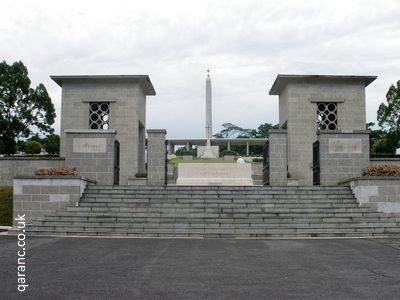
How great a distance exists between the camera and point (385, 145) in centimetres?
3281

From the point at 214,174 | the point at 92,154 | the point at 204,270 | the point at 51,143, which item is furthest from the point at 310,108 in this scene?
the point at 204,270

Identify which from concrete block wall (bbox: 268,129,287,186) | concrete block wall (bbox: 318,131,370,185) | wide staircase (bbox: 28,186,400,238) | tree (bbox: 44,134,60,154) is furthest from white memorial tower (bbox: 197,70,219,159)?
wide staircase (bbox: 28,186,400,238)

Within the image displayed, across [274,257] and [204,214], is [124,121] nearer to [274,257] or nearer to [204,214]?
[204,214]

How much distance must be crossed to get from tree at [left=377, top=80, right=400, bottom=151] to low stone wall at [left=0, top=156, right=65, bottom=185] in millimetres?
21529

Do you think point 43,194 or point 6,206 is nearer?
point 43,194

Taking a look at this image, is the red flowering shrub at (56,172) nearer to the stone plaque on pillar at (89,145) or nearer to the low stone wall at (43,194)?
the low stone wall at (43,194)

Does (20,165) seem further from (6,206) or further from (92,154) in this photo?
(6,206)

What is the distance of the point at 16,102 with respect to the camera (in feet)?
105

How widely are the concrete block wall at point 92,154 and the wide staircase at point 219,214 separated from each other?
1393 mm

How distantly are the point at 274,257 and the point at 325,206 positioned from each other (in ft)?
19.2

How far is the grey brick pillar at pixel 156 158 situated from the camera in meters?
18.3

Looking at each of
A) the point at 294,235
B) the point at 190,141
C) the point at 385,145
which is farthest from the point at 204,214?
the point at 190,141

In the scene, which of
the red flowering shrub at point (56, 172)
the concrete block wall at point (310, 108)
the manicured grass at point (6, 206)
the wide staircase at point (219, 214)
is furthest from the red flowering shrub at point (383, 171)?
the manicured grass at point (6, 206)

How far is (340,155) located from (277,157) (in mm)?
2443
